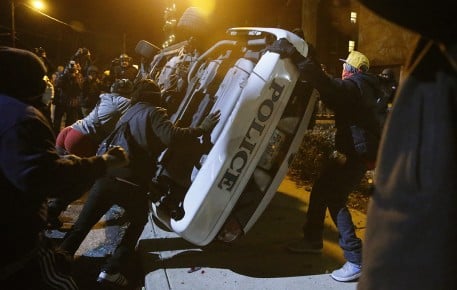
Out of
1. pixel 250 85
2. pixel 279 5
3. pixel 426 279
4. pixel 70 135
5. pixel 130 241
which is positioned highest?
pixel 279 5

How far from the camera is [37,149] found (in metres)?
2.38

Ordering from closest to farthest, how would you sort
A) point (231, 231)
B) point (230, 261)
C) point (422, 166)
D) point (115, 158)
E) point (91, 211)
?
1. point (422, 166)
2. point (115, 158)
3. point (231, 231)
4. point (91, 211)
5. point (230, 261)

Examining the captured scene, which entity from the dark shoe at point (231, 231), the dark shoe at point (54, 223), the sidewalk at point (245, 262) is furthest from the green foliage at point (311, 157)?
the dark shoe at point (54, 223)

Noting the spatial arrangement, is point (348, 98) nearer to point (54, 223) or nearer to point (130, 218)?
point (130, 218)

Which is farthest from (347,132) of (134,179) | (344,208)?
(134,179)

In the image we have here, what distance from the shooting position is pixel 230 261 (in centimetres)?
446

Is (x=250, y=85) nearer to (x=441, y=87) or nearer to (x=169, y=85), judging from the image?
(x=169, y=85)

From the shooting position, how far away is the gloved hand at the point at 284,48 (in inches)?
144

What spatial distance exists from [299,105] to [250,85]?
0.68m

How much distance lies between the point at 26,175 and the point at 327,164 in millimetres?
2777

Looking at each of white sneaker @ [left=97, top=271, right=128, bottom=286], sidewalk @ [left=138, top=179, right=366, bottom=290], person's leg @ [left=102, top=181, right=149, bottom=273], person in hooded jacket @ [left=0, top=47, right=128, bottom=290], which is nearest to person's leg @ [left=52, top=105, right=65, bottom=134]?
sidewalk @ [left=138, top=179, right=366, bottom=290]

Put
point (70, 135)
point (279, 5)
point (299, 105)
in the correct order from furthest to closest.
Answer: point (279, 5) → point (70, 135) → point (299, 105)

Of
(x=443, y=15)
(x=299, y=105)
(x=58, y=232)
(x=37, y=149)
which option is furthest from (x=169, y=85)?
(x=443, y=15)

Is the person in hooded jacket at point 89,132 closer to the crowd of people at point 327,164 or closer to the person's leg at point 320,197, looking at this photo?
the crowd of people at point 327,164
